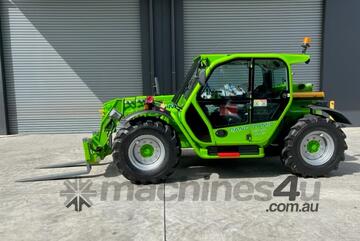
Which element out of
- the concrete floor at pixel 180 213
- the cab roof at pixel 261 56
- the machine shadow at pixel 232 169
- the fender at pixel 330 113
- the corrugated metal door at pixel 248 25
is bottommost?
the concrete floor at pixel 180 213

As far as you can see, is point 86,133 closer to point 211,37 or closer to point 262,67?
point 211,37

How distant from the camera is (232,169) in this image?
234 inches

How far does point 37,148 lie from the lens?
316 inches

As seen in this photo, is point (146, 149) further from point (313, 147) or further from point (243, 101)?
point (313, 147)

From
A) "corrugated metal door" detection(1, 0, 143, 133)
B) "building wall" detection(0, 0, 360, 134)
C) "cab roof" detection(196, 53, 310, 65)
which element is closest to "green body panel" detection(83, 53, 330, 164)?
"cab roof" detection(196, 53, 310, 65)

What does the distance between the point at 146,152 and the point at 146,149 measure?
5cm

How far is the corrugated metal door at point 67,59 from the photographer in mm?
9570

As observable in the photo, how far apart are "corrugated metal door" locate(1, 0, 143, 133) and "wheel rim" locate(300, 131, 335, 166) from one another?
18.9 feet

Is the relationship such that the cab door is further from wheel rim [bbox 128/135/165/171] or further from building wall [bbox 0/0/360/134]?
building wall [bbox 0/0/360/134]

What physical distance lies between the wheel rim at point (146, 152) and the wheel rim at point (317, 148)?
7.45ft

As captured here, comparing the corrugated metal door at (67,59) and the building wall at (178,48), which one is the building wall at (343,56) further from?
the corrugated metal door at (67,59)

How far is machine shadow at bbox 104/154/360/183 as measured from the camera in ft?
18.4

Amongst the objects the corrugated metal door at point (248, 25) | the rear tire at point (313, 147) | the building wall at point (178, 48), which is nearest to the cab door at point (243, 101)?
the rear tire at point (313, 147)

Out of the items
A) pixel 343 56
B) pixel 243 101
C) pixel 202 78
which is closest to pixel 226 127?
pixel 243 101
